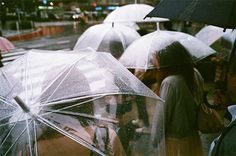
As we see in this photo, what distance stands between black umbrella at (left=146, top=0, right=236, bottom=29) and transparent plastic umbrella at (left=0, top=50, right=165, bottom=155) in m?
0.79

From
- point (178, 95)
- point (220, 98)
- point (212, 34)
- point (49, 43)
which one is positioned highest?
point (212, 34)

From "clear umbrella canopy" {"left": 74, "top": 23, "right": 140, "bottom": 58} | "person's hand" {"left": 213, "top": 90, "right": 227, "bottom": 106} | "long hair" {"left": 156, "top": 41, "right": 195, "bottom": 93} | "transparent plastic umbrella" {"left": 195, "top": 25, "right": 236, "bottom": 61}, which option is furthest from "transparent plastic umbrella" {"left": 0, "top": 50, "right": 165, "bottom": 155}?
"transparent plastic umbrella" {"left": 195, "top": 25, "right": 236, "bottom": 61}

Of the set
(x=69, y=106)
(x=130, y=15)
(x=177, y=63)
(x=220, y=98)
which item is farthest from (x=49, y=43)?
(x=69, y=106)

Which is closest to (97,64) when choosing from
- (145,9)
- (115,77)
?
(115,77)

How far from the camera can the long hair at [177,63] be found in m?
3.28

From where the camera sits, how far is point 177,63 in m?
3.27

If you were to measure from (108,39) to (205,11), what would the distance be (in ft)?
10.2

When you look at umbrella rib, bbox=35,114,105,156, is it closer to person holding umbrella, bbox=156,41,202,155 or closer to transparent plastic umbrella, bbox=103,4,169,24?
person holding umbrella, bbox=156,41,202,155

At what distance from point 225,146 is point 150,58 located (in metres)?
2.33

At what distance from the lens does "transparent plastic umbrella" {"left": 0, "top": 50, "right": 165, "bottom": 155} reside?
6.79ft

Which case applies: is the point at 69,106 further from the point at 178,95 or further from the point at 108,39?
the point at 108,39

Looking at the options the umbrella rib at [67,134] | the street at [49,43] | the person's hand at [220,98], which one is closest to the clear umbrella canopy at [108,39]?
the person's hand at [220,98]

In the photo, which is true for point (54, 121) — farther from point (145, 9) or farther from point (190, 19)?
point (145, 9)

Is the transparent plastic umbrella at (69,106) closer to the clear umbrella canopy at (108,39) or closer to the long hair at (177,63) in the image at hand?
the long hair at (177,63)
